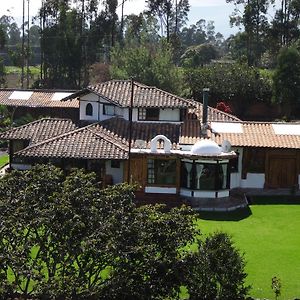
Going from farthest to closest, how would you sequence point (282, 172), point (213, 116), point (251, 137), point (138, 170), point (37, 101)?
point (37, 101)
point (213, 116)
point (251, 137)
point (282, 172)
point (138, 170)

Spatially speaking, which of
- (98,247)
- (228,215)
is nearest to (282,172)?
(228,215)

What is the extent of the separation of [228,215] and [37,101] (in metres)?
24.3

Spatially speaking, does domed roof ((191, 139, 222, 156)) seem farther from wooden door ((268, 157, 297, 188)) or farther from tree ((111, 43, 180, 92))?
tree ((111, 43, 180, 92))

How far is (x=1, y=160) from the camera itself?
36.2m

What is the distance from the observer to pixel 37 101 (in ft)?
151

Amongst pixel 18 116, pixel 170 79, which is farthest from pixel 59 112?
pixel 170 79

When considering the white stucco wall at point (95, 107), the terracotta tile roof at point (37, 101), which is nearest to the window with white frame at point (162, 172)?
the white stucco wall at point (95, 107)

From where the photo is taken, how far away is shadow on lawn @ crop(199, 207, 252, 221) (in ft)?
81.1

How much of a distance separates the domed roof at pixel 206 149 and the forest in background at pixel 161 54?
71.8 feet

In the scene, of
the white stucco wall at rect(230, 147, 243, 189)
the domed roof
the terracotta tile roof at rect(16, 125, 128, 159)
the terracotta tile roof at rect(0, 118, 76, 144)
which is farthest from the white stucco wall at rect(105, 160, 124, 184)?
the white stucco wall at rect(230, 147, 243, 189)

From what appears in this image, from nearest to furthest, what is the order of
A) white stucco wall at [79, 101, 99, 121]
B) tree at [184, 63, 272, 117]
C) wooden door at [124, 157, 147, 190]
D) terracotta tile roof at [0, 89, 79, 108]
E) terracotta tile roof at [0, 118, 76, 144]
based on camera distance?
wooden door at [124, 157, 147, 190]
terracotta tile roof at [0, 118, 76, 144]
white stucco wall at [79, 101, 99, 121]
terracotta tile roof at [0, 89, 79, 108]
tree at [184, 63, 272, 117]

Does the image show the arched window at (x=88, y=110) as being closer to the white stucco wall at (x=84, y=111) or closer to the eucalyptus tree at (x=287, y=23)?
the white stucco wall at (x=84, y=111)

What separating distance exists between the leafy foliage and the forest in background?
113 feet

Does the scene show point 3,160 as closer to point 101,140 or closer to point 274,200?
point 101,140
